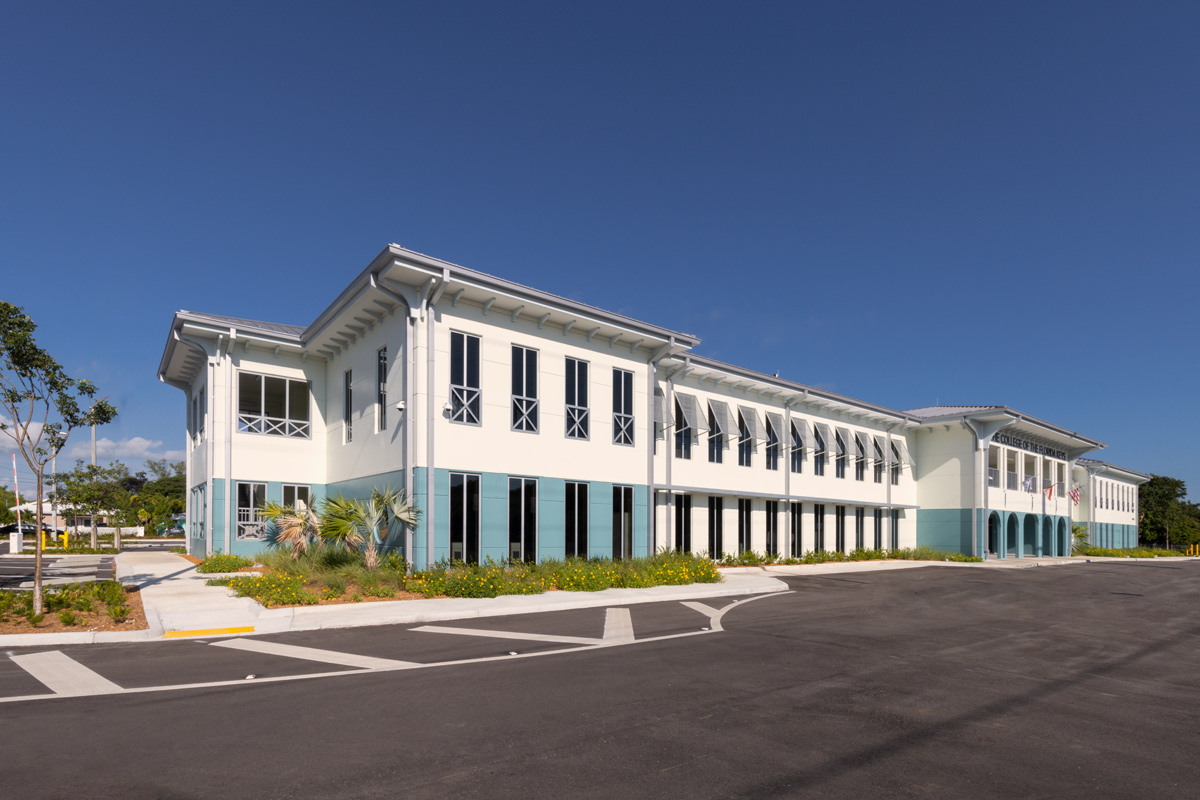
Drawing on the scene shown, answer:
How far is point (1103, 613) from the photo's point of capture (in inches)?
623

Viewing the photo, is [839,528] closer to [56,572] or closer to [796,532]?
[796,532]

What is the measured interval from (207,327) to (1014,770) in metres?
23.0

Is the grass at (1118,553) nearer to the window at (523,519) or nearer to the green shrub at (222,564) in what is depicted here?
the window at (523,519)

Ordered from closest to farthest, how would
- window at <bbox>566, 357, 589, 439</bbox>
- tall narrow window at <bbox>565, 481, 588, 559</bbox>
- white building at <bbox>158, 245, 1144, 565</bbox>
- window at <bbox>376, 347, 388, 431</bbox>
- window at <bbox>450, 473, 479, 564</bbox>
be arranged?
1. window at <bbox>450, 473, 479, 564</bbox>
2. white building at <bbox>158, 245, 1144, 565</bbox>
3. window at <bbox>376, 347, 388, 431</bbox>
4. tall narrow window at <bbox>565, 481, 588, 559</bbox>
5. window at <bbox>566, 357, 589, 439</bbox>

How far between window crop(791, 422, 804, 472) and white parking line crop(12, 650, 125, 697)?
1020 inches

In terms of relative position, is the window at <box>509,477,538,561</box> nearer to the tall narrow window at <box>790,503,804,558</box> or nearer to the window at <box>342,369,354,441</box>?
the window at <box>342,369,354,441</box>

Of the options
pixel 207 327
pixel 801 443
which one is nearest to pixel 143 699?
pixel 207 327

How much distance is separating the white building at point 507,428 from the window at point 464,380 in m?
0.05

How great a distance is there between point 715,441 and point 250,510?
52.5ft

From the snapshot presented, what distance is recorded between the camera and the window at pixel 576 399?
2053 centimetres

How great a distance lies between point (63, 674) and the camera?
8.54m

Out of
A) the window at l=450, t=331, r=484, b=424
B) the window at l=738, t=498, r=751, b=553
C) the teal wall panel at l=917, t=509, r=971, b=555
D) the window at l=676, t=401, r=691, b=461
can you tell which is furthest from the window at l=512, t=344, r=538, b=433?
the teal wall panel at l=917, t=509, r=971, b=555

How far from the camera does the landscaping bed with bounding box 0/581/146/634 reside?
1133cm

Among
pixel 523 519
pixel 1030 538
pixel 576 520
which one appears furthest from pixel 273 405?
pixel 1030 538
